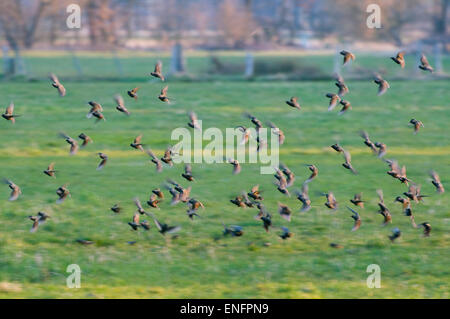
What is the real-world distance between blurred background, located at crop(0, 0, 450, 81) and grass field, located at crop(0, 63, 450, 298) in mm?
10486

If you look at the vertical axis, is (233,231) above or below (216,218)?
below

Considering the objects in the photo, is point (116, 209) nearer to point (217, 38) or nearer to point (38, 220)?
point (38, 220)

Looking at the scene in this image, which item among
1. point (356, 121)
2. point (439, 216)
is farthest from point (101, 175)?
point (356, 121)

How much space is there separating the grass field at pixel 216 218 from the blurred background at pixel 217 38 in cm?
1049

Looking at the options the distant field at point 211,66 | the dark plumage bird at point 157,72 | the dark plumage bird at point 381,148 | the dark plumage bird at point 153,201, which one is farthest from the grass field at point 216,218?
the distant field at point 211,66

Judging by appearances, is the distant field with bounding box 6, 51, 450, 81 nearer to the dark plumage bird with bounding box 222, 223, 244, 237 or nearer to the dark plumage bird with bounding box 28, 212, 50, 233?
the dark plumage bird with bounding box 222, 223, 244, 237

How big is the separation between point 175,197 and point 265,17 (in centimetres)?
3370

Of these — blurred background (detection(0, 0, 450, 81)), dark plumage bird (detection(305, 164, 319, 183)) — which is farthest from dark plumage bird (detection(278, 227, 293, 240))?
blurred background (detection(0, 0, 450, 81))

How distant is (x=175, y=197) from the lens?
31.5 ft

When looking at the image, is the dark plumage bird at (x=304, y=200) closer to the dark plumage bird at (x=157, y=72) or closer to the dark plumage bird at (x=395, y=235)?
the dark plumage bird at (x=395, y=235)

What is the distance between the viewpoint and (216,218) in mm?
9609

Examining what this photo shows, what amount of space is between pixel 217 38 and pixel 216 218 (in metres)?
28.9

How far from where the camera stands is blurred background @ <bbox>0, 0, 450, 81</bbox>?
29.7m

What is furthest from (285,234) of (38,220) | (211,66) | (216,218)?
(211,66)
